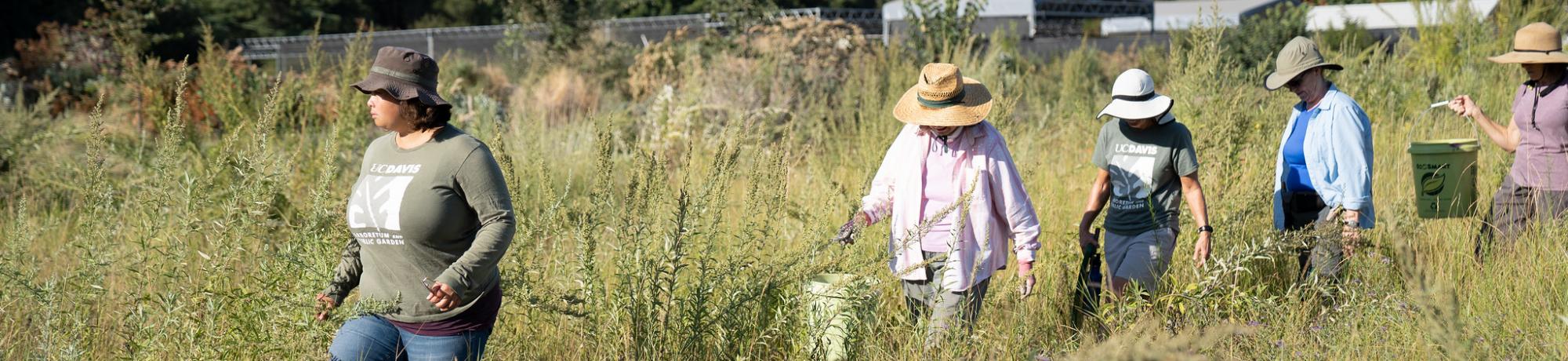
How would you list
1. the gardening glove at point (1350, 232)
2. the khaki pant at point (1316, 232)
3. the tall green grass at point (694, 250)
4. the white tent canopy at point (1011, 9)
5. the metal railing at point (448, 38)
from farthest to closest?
the white tent canopy at point (1011, 9) → the metal railing at point (448, 38) → the gardening glove at point (1350, 232) → the khaki pant at point (1316, 232) → the tall green grass at point (694, 250)

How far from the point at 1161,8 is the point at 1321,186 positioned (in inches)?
1456

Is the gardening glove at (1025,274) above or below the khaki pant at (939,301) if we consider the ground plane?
above

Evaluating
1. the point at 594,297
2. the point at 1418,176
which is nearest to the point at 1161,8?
the point at 1418,176

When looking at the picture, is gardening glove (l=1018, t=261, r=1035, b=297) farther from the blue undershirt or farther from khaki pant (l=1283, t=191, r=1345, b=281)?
the blue undershirt

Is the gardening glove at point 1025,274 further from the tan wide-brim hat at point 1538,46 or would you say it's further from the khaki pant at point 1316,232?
the tan wide-brim hat at point 1538,46

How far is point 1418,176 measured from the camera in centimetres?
439

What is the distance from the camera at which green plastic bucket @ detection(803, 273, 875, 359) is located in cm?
317

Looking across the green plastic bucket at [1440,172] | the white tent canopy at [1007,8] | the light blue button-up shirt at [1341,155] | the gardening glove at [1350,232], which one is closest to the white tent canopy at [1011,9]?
the white tent canopy at [1007,8]

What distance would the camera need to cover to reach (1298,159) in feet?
13.9

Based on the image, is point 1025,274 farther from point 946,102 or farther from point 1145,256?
point 1145,256

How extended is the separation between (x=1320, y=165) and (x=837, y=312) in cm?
214

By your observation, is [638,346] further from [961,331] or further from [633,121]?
[633,121]

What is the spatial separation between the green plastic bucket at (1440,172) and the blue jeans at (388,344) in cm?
373

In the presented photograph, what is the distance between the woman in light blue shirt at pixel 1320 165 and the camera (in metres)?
3.97
